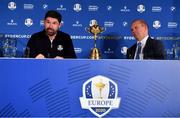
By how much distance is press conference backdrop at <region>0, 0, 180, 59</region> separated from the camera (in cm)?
449

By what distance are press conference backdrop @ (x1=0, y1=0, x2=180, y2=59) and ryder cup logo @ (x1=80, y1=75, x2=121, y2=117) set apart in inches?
107

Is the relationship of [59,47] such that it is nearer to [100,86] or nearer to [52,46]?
[52,46]

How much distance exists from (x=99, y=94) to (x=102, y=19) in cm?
278

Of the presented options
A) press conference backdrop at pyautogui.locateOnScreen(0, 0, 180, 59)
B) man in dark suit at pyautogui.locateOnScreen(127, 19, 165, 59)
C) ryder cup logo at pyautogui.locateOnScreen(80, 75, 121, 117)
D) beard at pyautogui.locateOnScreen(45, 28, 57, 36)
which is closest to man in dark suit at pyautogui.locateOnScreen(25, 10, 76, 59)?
beard at pyautogui.locateOnScreen(45, 28, 57, 36)

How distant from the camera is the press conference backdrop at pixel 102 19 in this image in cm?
449

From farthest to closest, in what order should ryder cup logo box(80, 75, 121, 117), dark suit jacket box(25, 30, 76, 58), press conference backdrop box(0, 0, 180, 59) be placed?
press conference backdrop box(0, 0, 180, 59) < dark suit jacket box(25, 30, 76, 58) < ryder cup logo box(80, 75, 121, 117)

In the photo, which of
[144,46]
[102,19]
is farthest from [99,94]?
[102,19]

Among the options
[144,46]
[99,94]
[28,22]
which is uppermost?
[28,22]

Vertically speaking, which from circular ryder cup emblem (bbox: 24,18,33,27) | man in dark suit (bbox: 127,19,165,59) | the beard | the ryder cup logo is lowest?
the ryder cup logo

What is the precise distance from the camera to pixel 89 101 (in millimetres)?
1795

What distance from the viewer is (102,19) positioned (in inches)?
177

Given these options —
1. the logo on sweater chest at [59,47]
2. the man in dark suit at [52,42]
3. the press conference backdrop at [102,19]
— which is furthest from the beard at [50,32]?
the press conference backdrop at [102,19]

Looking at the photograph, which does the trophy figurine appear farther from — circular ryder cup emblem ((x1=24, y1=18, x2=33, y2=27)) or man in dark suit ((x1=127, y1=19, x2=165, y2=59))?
circular ryder cup emblem ((x1=24, y1=18, x2=33, y2=27))

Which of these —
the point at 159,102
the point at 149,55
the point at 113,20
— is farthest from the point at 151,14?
the point at 159,102
